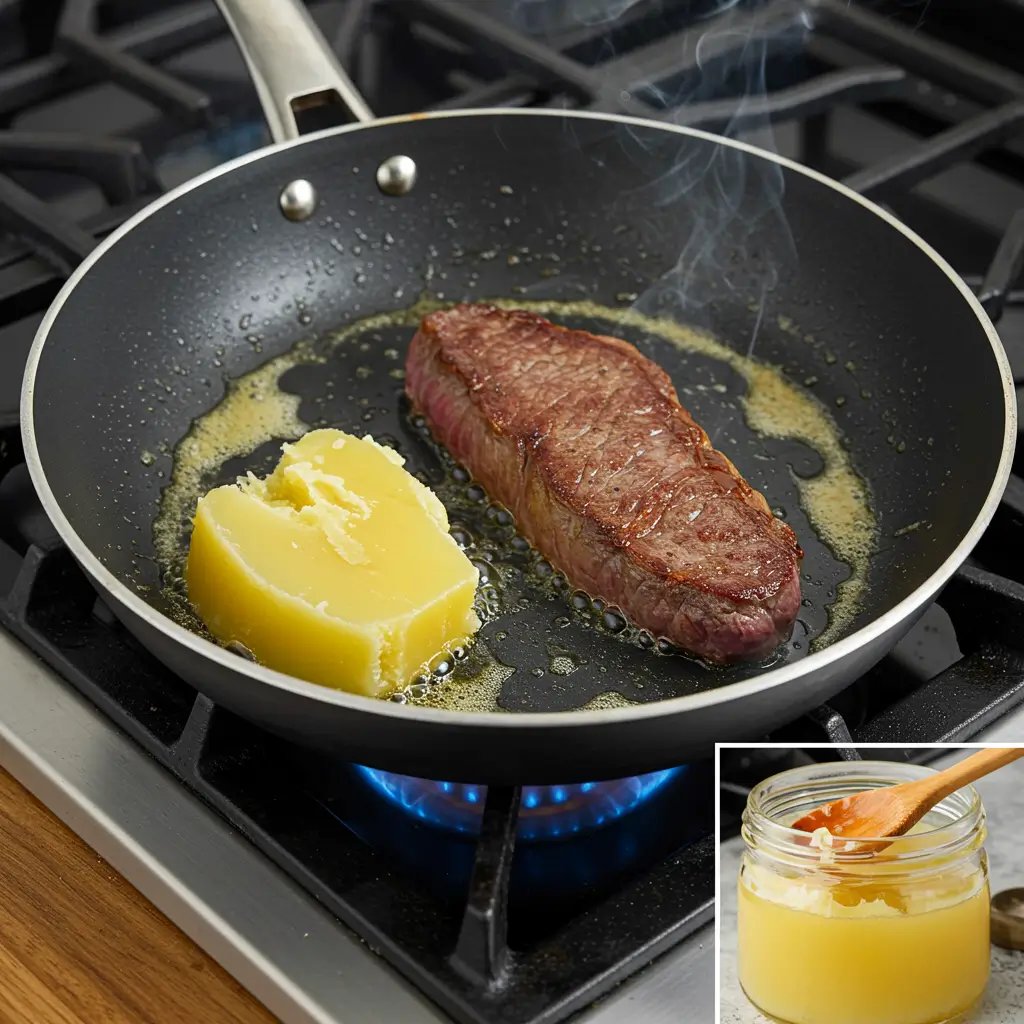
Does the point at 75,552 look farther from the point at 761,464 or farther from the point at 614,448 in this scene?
the point at 761,464

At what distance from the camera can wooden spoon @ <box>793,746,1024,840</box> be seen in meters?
0.84

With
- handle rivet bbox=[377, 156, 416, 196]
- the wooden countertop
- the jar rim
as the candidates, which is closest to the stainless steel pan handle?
handle rivet bbox=[377, 156, 416, 196]

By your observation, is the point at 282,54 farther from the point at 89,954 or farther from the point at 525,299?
the point at 89,954

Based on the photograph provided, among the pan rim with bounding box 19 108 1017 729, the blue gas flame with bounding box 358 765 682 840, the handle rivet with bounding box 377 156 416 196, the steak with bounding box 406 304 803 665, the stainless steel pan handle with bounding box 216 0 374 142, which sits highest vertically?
the stainless steel pan handle with bounding box 216 0 374 142

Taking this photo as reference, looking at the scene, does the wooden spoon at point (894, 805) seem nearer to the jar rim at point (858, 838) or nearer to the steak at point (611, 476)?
the jar rim at point (858, 838)

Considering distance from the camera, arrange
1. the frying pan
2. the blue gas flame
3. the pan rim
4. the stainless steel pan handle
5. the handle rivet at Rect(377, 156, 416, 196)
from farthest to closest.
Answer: the handle rivet at Rect(377, 156, 416, 196) → the stainless steel pan handle → the frying pan → the blue gas flame → the pan rim

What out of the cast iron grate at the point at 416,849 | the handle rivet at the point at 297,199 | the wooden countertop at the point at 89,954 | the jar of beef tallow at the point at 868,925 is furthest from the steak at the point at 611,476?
the wooden countertop at the point at 89,954

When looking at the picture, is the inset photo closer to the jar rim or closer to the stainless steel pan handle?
the jar rim

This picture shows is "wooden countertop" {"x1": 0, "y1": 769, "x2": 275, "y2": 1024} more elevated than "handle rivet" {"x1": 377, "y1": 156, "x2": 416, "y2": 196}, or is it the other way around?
"handle rivet" {"x1": 377, "y1": 156, "x2": 416, "y2": 196}

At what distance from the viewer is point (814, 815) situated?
0.87 meters

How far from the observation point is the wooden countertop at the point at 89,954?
0.95 meters

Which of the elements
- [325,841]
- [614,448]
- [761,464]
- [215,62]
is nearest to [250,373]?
[614,448]

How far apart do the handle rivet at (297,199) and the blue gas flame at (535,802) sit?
0.76 meters

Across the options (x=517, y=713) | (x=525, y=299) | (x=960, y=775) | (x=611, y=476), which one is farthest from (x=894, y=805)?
(x=525, y=299)
